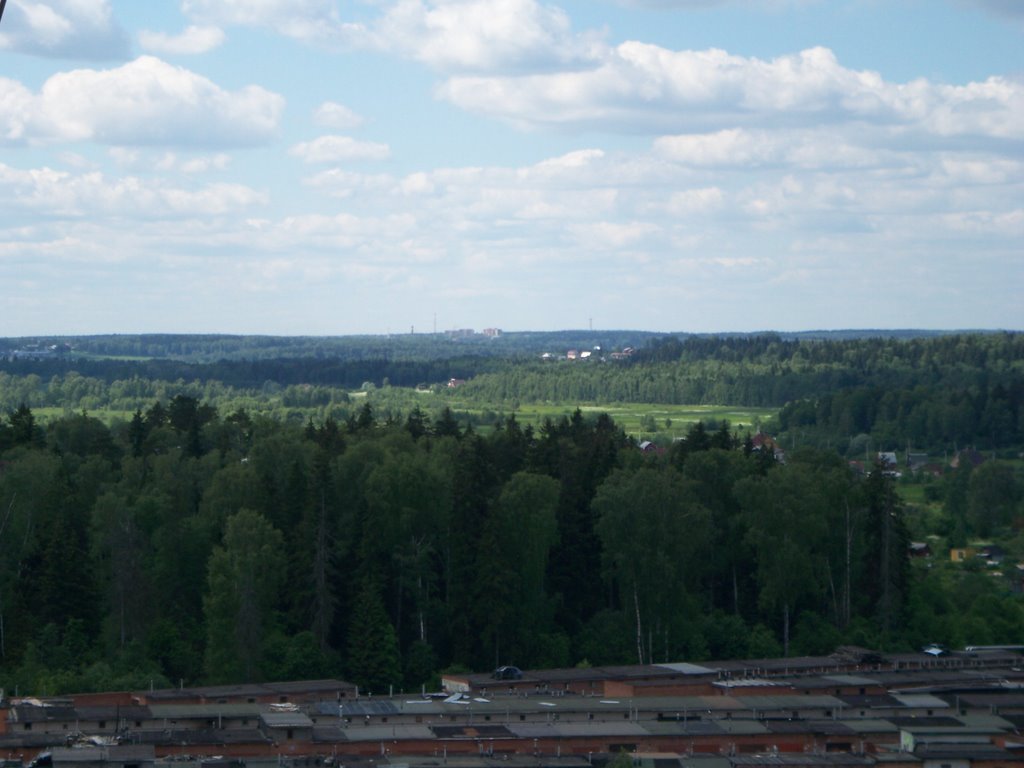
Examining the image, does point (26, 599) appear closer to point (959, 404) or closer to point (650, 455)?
point (650, 455)

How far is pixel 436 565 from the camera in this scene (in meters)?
70.9

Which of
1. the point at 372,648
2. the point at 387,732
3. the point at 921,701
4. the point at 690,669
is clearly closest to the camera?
the point at 387,732

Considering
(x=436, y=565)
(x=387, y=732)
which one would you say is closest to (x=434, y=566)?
(x=436, y=565)

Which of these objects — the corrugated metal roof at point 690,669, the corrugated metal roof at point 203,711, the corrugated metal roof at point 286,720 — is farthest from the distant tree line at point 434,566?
the corrugated metal roof at point 286,720

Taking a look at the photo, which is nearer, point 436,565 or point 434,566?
point 434,566

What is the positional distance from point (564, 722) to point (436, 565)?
62.1ft

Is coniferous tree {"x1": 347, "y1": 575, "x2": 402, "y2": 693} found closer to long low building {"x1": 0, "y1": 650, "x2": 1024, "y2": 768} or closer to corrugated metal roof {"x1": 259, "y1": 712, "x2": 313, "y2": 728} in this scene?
long low building {"x1": 0, "y1": 650, "x2": 1024, "y2": 768}

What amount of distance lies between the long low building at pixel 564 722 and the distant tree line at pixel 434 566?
4.65 m

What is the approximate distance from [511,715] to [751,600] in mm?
23855

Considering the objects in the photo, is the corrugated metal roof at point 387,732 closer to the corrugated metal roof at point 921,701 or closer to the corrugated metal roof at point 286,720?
the corrugated metal roof at point 286,720

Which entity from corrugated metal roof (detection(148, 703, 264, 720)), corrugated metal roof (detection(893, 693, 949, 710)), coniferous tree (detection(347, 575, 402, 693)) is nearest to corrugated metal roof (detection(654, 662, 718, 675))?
corrugated metal roof (detection(893, 693, 949, 710))

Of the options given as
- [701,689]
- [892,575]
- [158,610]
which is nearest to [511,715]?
[701,689]

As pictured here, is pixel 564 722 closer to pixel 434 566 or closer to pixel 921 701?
pixel 921 701

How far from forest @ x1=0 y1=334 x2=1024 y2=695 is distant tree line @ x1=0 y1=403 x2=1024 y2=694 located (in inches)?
4.1
